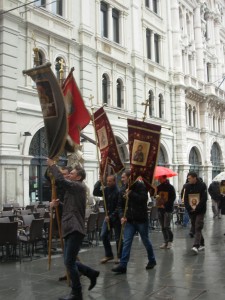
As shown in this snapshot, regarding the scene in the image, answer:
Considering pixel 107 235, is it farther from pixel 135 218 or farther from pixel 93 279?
pixel 93 279

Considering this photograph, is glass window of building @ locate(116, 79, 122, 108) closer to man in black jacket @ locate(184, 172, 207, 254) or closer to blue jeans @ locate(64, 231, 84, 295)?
man in black jacket @ locate(184, 172, 207, 254)

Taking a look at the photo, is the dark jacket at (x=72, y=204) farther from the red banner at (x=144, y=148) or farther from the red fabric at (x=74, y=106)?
the red fabric at (x=74, y=106)

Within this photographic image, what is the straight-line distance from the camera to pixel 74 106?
842cm

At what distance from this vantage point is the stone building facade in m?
17.8

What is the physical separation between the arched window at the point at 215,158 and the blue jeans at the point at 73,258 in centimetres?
3249

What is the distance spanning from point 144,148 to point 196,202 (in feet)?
8.41

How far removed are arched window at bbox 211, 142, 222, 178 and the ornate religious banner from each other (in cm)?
3169

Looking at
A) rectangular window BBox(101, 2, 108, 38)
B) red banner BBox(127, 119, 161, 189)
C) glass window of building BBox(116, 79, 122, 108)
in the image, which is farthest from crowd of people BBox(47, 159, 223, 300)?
rectangular window BBox(101, 2, 108, 38)

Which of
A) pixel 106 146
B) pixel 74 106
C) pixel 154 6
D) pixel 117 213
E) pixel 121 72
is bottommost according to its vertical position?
pixel 117 213

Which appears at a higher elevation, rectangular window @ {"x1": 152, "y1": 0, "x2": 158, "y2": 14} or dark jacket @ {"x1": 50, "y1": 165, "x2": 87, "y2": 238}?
rectangular window @ {"x1": 152, "y1": 0, "x2": 158, "y2": 14}

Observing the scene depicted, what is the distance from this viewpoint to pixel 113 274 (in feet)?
24.3

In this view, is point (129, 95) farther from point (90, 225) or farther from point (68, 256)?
point (68, 256)

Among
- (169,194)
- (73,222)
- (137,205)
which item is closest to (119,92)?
(169,194)

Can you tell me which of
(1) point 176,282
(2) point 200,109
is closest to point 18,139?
(1) point 176,282
